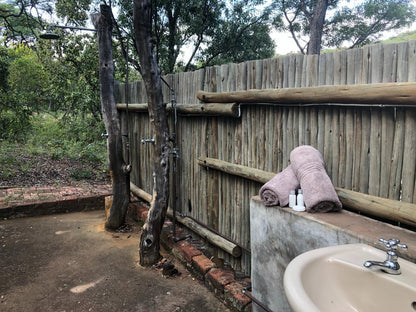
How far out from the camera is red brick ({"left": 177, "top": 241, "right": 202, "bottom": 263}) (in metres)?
3.54

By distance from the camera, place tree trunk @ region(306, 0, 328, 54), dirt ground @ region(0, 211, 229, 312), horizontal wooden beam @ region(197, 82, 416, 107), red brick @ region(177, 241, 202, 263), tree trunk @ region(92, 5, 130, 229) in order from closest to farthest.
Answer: horizontal wooden beam @ region(197, 82, 416, 107) < dirt ground @ region(0, 211, 229, 312) < red brick @ region(177, 241, 202, 263) < tree trunk @ region(92, 5, 130, 229) < tree trunk @ region(306, 0, 328, 54)

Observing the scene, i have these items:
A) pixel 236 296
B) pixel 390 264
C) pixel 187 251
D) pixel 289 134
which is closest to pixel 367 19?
pixel 289 134

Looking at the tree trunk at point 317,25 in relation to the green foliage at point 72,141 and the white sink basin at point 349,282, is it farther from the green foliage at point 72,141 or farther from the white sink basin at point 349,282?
the white sink basin at point 349,282

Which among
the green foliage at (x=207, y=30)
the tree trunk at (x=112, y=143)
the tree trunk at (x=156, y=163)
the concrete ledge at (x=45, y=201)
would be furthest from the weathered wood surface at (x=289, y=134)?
the green foliage at (x=207, y=30)

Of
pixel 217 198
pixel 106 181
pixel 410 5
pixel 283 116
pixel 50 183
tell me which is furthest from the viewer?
pixel 410 5

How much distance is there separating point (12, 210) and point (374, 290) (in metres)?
5.40

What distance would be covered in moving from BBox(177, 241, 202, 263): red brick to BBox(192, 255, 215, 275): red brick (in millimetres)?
76

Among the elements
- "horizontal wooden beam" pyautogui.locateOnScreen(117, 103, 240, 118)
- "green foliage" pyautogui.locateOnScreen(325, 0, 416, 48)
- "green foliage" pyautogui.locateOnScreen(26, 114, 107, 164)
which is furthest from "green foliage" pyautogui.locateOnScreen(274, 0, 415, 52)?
"horizontal wooden beam" pyautogui.locateOnScreen(117, 103, 240, 118)

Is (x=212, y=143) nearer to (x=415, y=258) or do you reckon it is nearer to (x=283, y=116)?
(x=283, y=116)

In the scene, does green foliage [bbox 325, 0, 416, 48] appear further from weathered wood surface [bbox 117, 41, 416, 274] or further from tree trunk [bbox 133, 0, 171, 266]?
tree trunk [bbox 133, 0, 171, 266]

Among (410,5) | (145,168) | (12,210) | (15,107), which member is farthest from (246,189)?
Result: (410,5)

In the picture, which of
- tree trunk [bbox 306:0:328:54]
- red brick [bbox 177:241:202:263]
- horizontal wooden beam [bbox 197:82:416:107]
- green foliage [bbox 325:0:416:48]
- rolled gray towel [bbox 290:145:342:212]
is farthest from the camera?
green foliage [bbox 325:0:416:48]

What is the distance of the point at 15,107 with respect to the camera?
7301 mm

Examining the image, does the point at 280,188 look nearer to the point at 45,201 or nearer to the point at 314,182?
the point at 314,182
